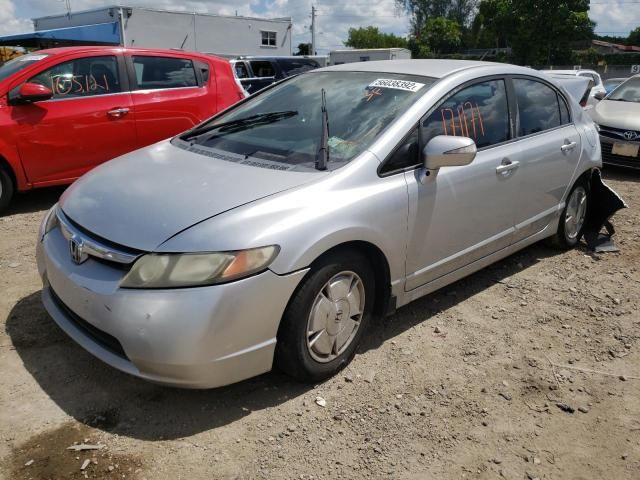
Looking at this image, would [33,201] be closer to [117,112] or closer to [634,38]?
[117,112]

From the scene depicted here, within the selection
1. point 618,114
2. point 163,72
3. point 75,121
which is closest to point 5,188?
point 75,121

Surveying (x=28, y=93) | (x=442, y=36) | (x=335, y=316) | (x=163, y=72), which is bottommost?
(x=335, y=316)

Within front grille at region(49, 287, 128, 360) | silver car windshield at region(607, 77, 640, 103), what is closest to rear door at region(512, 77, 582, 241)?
front grille at region(49, 287, 128, 360)

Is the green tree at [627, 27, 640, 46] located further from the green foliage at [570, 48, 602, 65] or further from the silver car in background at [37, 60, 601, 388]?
the silver car in background at [37, 60, 601, 388]

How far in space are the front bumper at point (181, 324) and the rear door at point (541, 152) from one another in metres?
2.13

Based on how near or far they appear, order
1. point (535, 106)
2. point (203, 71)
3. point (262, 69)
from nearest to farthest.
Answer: point (535, 106), point (203, 71), point (262, 69)

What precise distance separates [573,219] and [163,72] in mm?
4537

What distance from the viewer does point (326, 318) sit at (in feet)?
8.95

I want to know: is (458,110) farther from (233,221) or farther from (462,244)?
(233,221)

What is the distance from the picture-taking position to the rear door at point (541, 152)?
3879mm

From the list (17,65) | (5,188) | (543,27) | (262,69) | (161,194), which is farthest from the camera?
(543,27)

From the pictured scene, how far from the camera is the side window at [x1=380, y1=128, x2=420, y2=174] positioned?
116 inches

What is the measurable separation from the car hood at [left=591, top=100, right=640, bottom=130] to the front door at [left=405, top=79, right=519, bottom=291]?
16.7 feet

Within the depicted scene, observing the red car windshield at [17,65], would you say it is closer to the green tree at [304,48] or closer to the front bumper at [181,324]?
the front bumper at [181,324]
